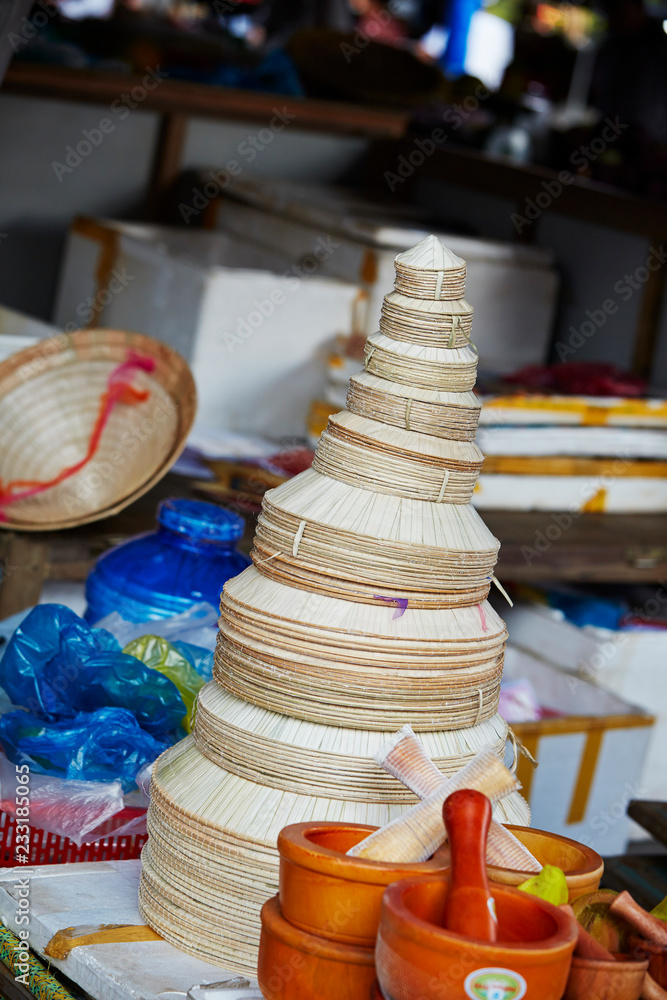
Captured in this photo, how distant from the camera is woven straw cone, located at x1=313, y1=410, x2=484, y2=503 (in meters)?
1.59

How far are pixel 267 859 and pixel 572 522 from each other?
262 centimetres

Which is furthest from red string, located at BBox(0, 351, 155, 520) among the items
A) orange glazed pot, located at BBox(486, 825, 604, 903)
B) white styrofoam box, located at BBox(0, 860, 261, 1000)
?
orange glazed pot, located at BBox(486, 825, 604, 903)

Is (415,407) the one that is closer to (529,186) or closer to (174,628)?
(174,628)

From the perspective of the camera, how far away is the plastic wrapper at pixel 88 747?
1.92 metres

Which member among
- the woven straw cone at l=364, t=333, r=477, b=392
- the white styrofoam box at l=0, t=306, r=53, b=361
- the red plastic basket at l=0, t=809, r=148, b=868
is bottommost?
the red plastic basket at l=0, t=809, r=148, b=868

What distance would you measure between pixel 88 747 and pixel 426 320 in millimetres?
848

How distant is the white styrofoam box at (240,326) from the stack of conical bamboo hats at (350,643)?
2.62 m

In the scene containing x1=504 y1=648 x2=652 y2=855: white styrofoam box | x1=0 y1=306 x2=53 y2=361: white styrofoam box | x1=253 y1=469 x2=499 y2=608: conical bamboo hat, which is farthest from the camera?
x1=0 y1=306 x2=53 y2=361: white styrofoam box

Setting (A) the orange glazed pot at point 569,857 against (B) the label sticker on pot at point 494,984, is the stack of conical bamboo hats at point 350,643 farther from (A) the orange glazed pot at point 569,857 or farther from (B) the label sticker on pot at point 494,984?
(B) the label sticker on pot at point 494,984

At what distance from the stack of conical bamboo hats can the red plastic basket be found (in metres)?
0.32

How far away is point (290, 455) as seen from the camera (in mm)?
3695

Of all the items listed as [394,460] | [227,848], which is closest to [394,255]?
[394,460]

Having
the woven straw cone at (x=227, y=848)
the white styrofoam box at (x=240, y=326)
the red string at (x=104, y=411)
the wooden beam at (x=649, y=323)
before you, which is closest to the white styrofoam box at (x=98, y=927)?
the woven straw cone at (x=227, y=848)

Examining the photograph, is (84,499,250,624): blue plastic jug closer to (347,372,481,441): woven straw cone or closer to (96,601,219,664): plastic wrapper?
(96,601,219,664): plastic wrapper
